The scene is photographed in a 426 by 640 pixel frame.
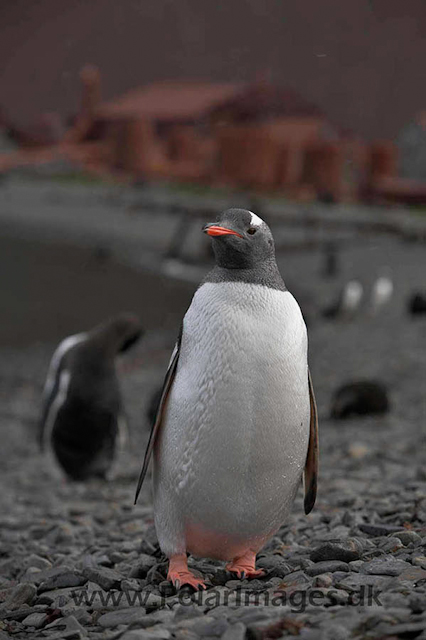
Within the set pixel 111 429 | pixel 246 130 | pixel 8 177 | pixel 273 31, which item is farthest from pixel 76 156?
pixel 111 429

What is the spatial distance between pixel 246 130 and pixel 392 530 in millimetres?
8645

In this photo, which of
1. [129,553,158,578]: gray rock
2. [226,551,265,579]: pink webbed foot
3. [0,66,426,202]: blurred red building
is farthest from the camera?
[0,66,426,202]: blurred red building

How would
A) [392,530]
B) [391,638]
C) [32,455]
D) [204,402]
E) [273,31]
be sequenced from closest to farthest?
[391,638] → [204,402] → [392,530] → [32,455] → [273,31]

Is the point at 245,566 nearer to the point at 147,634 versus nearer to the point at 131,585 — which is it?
the point at 131,585

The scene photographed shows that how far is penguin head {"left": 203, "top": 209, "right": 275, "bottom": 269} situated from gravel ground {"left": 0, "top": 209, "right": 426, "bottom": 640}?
0.64m

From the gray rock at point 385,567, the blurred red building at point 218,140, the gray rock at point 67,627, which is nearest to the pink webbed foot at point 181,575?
the gray rock at point 67,627

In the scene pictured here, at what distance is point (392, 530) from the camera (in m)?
1.87

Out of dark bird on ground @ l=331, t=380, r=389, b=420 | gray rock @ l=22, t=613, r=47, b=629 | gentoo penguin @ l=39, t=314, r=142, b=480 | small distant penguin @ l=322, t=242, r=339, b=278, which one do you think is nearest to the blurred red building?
small distant penguin @ l=322, t=242, r=339, b=278

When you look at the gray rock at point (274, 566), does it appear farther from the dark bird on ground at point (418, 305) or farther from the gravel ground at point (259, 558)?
the dark bird on ground at point (418, 305)

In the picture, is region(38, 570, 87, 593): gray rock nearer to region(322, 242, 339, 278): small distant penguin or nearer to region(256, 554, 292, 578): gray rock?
region(256, 554, 292, 578): gray rock

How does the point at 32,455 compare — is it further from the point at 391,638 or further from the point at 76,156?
the point at 76,156

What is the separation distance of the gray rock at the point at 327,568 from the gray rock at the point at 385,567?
4cm

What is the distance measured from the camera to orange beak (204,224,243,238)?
5.01 ft

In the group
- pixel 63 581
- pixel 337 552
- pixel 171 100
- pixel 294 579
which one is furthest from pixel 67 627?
pixel 171 100
